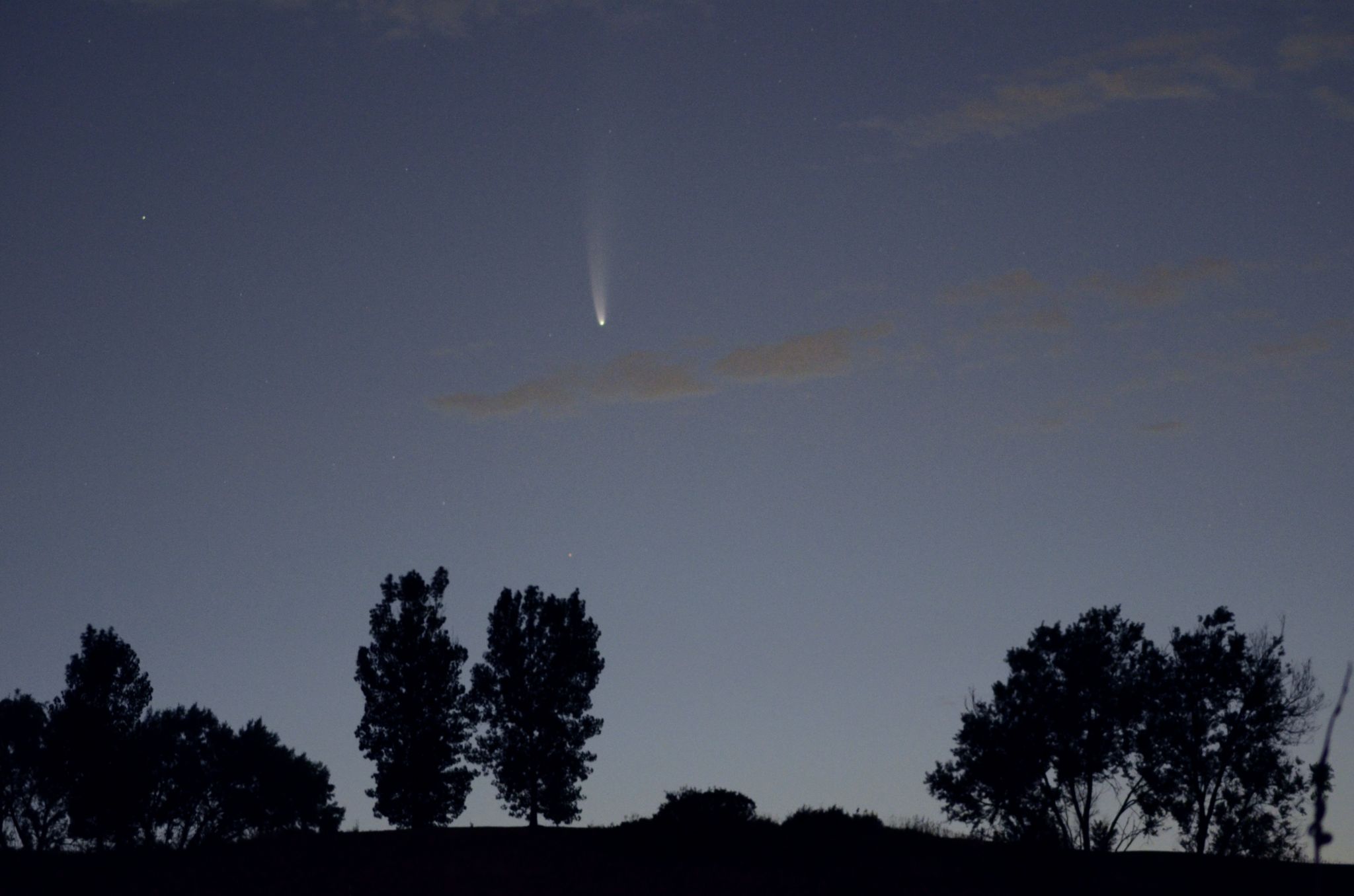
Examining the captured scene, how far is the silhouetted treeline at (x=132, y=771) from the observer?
65.4 metres

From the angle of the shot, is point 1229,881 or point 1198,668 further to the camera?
point 1198,668

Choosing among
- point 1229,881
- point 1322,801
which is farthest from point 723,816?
point 1322,801

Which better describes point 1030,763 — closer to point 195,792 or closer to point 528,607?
point 528,607

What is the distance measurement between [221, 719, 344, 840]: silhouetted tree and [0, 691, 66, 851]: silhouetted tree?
10.2m

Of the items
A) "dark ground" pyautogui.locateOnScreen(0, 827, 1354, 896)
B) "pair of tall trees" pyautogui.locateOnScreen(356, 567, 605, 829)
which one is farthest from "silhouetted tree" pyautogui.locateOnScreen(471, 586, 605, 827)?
"dark ground" pyautogui.locateOnScreen(0, 827, 1354, 896)

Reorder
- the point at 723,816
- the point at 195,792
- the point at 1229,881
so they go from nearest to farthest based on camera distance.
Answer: the point at 1229,881
the point at 723,816
the point at 195,792

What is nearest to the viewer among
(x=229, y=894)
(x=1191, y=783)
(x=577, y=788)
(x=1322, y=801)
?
(x=1322, y=801)

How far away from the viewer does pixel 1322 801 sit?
356cm

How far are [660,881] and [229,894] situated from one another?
12903 mm

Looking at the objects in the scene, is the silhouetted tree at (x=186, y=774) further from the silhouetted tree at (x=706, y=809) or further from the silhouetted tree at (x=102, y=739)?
the silhouetted tree at (x=706, y=809)

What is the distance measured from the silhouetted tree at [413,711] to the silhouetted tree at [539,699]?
164cm

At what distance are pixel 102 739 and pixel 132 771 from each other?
7.43 ft

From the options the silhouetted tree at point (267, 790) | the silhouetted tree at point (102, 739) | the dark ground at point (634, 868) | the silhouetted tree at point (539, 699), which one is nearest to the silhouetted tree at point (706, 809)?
the dark ground at point (634, 868)

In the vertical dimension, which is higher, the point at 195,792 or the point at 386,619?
the point at 386,619
